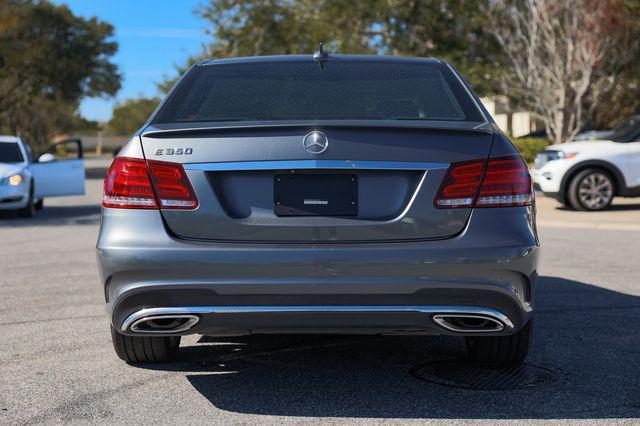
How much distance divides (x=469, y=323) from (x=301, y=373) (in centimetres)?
108

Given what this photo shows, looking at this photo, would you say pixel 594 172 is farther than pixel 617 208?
No

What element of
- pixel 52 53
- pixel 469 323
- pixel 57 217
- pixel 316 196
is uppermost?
pixel 52 53

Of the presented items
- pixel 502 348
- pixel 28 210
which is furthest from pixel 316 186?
pixel 28 210

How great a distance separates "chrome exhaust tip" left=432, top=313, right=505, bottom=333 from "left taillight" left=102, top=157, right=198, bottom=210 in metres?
1.22

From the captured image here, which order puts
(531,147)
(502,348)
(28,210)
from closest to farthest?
(502,348)
(28,210)
(531,147)

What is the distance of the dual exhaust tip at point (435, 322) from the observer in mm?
3922

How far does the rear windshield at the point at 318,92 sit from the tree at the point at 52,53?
32.7 m

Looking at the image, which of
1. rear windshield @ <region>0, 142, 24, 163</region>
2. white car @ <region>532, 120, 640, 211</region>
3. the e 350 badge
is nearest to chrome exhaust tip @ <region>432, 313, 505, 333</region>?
the e 350 badge

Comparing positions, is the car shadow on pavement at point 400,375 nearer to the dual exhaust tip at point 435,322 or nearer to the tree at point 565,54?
the dual exhaust tip at point 435,322

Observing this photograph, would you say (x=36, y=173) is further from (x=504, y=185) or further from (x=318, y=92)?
(x=504, y=185)

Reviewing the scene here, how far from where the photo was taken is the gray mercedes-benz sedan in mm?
3852

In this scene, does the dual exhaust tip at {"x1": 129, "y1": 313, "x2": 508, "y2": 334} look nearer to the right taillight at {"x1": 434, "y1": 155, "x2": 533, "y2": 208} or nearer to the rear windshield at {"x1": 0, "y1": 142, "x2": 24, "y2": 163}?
the right taillight at {"x1": 434, "y1": 155, "x2": 533, "y2": 208}

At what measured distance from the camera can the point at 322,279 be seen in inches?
151

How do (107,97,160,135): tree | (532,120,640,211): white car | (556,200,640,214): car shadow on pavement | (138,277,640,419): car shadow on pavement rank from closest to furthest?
1. (138,277,640,419): car shadow on pavement
2. (532,120,640,211): white car
3. (556,200,640,214): car shadow on pavement
4. (107,97,160,135): tree
